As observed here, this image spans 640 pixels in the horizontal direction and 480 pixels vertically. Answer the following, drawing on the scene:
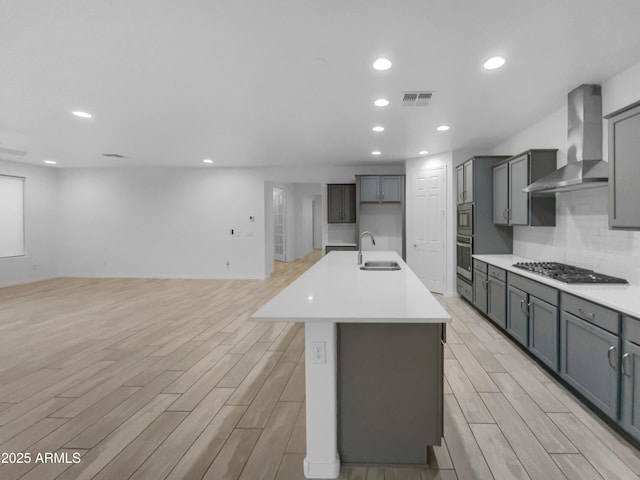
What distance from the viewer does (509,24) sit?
2.22m

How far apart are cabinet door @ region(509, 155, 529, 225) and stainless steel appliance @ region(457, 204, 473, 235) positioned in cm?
77

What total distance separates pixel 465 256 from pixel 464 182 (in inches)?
46.4

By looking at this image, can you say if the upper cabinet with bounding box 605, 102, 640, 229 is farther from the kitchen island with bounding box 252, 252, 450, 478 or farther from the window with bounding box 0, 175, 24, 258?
the window with bounding box 0, 175, 24, 258

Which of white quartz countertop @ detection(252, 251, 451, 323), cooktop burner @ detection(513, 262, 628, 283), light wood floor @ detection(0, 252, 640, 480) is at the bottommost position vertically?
light wood floor @ detection(0, 252, 640, 480)

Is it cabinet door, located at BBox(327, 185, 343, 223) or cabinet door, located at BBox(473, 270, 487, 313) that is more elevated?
cabinet door, located at BBox(327, 185, 343, 223)

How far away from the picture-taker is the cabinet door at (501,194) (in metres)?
4.49

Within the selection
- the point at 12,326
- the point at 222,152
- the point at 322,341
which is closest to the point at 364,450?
the point at 322,341

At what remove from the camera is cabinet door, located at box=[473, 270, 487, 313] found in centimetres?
446

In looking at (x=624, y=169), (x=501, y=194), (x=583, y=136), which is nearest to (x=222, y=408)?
(x=624, y=169)

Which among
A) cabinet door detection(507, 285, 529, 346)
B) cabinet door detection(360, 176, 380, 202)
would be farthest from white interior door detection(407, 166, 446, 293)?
cabinet door detection(507, 285, 529, 346)

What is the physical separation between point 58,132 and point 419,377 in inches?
228

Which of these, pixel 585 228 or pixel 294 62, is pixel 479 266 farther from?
pixel 294 62

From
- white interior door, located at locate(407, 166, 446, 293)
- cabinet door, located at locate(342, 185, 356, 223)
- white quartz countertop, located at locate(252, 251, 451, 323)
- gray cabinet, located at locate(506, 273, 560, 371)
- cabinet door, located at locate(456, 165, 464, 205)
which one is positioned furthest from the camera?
cabinet door, located at locate(342, 185, 356, 223)

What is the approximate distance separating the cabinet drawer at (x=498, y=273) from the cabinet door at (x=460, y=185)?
1605mm
